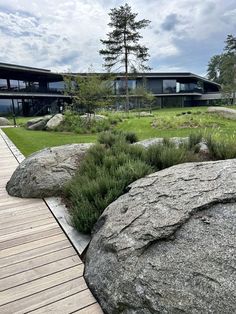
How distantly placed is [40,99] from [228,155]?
114ft

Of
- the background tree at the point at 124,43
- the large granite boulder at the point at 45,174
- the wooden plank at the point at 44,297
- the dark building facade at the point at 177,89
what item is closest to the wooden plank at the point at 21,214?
the large granite boulder at the point at 45,174

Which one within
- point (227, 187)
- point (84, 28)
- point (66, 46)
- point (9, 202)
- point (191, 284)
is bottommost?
point (9, 202)

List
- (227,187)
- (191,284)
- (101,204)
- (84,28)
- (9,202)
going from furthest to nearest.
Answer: (84,28), (9,202), (101,204), (227,187), (191,284)

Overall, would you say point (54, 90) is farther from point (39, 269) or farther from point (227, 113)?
point (39, 269)

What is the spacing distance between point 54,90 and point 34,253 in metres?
36.2

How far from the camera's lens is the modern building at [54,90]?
32281 mm

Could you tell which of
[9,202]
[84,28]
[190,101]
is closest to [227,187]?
[9,202]

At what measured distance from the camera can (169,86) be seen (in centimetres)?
4453

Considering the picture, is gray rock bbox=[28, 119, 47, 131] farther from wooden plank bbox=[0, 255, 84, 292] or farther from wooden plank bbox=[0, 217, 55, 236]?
wooden plank bbox=[0, 255, 84, 292]

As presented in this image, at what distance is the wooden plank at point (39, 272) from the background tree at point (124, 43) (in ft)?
86.3

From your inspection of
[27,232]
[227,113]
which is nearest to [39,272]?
[27,232]

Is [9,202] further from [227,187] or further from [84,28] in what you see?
[84,28]

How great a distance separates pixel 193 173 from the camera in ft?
9.16

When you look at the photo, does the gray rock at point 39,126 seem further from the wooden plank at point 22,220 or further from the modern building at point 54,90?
the modern building at point 54,90
